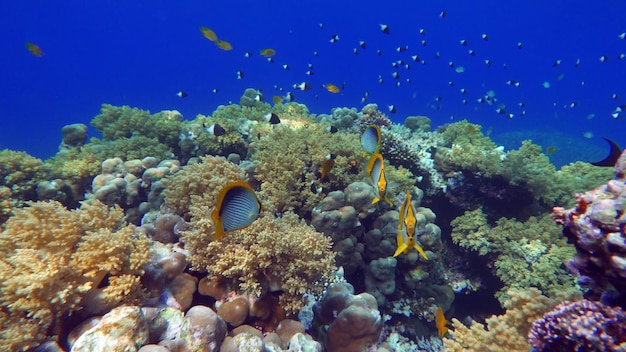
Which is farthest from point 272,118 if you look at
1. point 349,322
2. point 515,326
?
point 515,326

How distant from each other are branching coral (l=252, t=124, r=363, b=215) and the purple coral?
3456 mm

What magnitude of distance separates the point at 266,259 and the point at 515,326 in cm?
264

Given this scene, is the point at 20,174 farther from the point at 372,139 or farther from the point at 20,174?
the point at 372,139

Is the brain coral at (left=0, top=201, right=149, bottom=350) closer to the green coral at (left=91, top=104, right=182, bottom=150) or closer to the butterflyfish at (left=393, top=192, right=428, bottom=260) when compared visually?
the butterflyfish at (left=393, top=192, right=428, bottom=260)

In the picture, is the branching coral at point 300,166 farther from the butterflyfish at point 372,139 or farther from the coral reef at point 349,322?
the coral reef at point 349,322

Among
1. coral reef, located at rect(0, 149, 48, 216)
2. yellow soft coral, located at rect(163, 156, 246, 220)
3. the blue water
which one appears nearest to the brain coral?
yellow soft coral, located at rect(163, 156, 246, 220)

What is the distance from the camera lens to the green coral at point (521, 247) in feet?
21.3

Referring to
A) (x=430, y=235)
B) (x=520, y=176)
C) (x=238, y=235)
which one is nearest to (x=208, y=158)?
(x=238, y=235)

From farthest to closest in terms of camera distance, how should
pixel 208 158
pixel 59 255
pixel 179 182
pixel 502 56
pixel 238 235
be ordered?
pixel 502 56
pixel 208 158
pixel 179 182
pixel 238 235
pixel 59 255

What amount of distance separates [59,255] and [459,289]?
24.4 feet

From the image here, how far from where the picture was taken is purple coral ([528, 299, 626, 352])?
5.90ft

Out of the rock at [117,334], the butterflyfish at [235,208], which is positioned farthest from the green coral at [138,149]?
the butterflyfish at [235,208]

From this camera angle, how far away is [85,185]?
7305 mm

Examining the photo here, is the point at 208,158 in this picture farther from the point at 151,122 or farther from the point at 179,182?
the point at 151,122
